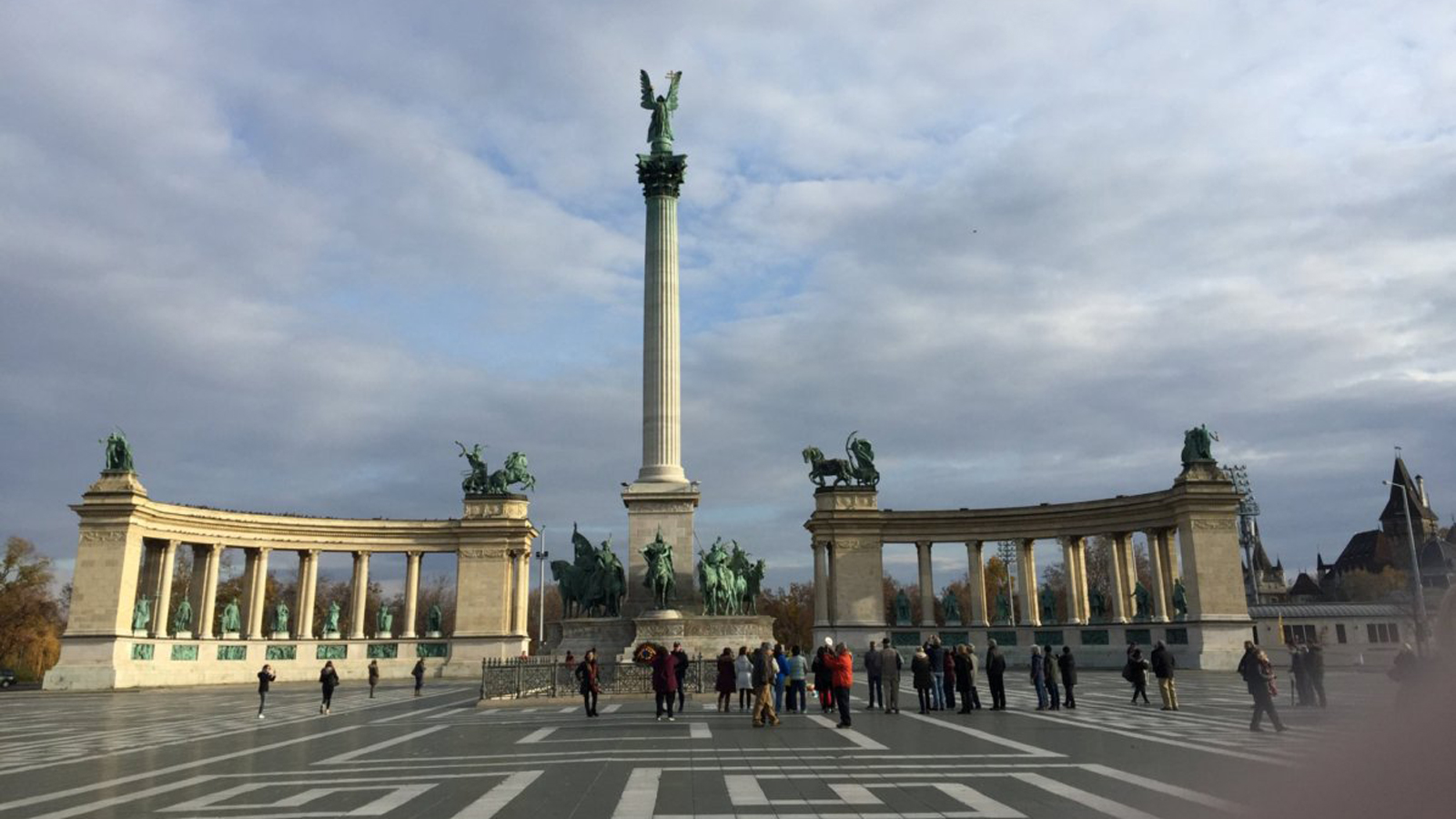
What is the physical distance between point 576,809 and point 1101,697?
25.7 metres

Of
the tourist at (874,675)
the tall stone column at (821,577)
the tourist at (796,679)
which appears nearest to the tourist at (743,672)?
the tourist at (796,679)

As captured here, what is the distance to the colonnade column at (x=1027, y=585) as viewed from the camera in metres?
67.9

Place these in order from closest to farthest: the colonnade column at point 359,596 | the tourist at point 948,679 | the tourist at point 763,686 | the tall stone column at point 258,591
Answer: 1. the tourist at point 763,686
2. the tourist at point 948,679
3. the tall stone column at point 258,591
4. the colonnade column at point 359,596

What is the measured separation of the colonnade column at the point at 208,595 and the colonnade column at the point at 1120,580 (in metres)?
60.8

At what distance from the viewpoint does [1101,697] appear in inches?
1277

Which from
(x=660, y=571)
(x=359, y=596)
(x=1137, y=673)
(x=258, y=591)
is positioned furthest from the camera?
(x=359, y=596)

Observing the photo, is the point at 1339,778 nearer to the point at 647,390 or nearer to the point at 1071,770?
the point at 1071,770

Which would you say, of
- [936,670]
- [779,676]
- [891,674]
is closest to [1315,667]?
[936,670]

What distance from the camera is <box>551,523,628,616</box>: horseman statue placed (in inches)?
1743

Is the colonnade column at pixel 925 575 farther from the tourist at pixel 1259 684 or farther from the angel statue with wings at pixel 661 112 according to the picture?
the tourist at pixel 1259 684

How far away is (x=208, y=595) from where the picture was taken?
65.0 meters

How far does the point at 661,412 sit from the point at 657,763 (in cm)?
3202

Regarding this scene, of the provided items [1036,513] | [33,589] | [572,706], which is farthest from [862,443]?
[33,589]

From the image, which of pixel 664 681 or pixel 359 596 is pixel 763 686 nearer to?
pixel 664 681
